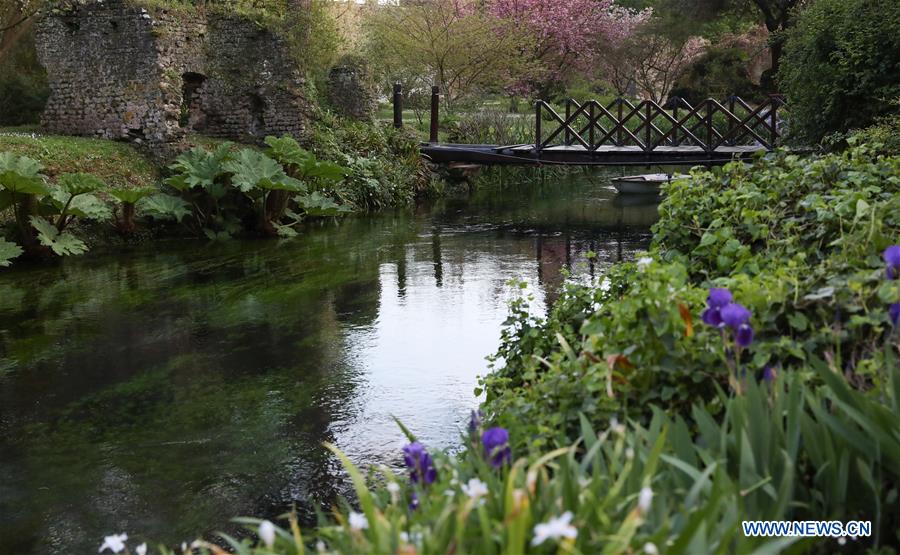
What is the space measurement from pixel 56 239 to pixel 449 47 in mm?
16661

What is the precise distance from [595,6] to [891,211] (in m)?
31.4

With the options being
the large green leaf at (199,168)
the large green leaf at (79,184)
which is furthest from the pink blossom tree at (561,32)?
the large green leaf at (79,184)

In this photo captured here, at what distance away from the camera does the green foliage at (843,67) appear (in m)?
11.3

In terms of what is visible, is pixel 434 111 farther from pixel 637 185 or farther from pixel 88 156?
pixel 88 156

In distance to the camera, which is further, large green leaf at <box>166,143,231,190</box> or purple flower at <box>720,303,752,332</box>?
large green leaf at <box>166,143,231,190</box>

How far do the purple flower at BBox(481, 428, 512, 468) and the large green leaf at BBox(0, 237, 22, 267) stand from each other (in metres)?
9.86

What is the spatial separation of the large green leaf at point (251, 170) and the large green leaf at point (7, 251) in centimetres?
348

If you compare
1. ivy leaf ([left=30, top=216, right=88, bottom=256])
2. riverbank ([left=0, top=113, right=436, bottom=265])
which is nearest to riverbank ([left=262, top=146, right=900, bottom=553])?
ivy leaf ([left=30, top=216, right=88, bottom=256])

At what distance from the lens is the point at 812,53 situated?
40.8ft

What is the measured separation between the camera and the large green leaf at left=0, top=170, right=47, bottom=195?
11227mm

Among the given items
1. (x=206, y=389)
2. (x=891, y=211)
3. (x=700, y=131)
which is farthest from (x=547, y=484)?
(x=700, y=131)

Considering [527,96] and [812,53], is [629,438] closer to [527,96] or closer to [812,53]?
[812,53]

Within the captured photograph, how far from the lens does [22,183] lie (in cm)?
1135
